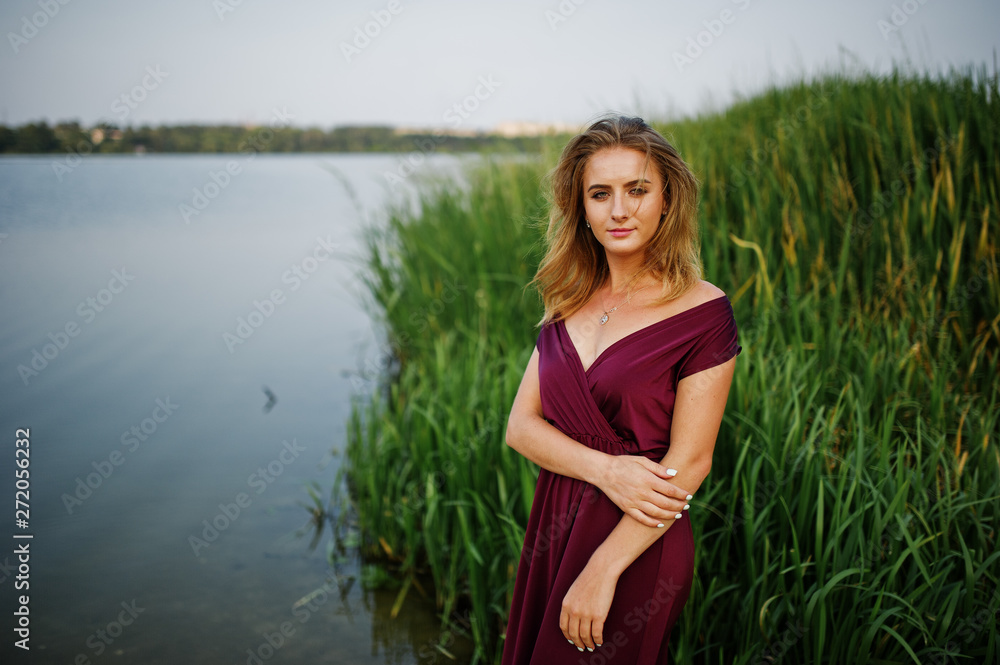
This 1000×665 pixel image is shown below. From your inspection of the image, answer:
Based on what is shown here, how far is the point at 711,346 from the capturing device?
139cm

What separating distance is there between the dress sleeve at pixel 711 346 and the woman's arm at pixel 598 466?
0.22 meters

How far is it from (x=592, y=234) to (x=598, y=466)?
1.96 feet

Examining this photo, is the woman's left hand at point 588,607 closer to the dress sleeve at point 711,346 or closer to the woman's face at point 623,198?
the dress sleeve at point 711,346

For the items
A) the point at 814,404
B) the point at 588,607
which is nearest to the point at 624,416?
the point at 588,607

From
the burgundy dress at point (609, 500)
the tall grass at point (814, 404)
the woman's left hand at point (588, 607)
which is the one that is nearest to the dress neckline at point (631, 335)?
the burgundy dress at point (609, 500)

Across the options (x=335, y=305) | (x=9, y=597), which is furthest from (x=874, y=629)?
(x=335, y=305)

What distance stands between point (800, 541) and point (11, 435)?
5327 millimetres

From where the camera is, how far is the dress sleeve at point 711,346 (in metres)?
1.38

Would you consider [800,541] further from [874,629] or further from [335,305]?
[335,305]

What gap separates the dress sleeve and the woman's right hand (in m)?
0.20

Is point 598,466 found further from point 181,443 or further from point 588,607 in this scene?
point 181,443

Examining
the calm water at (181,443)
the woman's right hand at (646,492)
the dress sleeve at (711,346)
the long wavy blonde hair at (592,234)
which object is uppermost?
the long wavy blonde hair at (592,234)

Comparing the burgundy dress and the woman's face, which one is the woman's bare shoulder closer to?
the burgundy dress

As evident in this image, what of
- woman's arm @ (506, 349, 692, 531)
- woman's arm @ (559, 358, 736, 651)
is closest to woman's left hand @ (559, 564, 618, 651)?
woman's arm @ (559, 358, 736, 651)
